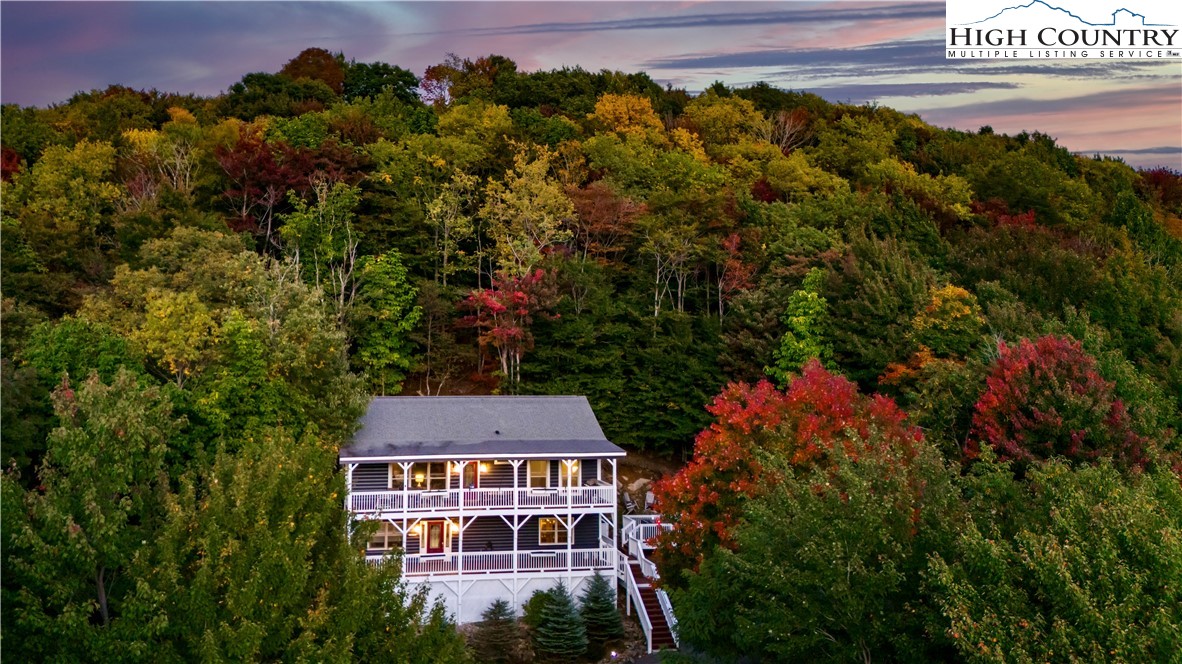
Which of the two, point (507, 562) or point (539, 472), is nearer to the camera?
point (507, 562)

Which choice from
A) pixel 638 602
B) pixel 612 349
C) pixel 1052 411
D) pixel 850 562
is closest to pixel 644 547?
pixel 638 602

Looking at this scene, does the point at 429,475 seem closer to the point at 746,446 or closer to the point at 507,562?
the point at 507,562

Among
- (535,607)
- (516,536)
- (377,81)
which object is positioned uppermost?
(377,81)

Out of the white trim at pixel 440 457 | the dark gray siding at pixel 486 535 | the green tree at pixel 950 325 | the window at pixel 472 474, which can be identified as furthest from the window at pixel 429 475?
the green tree at pixel 950 325

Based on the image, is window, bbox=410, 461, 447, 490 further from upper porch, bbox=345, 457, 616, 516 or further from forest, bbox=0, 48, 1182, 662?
forest, bbox=0, 48, 1182, 662

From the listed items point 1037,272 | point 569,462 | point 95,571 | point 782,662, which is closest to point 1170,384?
point 1037,272

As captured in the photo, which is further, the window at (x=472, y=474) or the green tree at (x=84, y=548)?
the window at (x=472, y=474)

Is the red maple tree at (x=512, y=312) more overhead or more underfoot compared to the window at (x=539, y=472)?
more overhead

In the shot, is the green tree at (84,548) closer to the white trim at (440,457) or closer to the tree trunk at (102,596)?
the tree trunk at (102,596)

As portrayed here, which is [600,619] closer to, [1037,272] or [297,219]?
[297,219]
